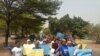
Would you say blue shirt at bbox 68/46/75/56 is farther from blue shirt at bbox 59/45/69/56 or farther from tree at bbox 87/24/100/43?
tree at bbox 87/24/100/43

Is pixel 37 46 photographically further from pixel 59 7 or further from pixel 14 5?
pixel 59 7

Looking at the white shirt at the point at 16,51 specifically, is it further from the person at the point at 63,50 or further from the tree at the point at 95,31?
the tree at the point at 95,31

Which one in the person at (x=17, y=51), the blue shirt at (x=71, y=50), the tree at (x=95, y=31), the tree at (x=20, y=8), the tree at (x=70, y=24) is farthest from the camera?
the tree at (x=70, y=24)

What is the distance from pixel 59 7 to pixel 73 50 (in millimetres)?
33762

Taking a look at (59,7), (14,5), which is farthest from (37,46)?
(59,7)

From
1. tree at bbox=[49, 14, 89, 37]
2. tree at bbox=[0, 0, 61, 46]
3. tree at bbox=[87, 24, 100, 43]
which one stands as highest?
tree at bbox=[0, 0, 61, 46]

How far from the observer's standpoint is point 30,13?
45875 mm

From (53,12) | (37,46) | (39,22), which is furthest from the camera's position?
(39,22)

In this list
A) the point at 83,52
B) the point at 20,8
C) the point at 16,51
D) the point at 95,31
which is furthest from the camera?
the point at 95,31

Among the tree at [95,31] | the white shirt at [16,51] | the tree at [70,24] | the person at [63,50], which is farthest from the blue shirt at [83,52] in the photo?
the tree at [70,24]

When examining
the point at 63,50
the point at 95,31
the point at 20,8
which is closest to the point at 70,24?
the point at 95,31

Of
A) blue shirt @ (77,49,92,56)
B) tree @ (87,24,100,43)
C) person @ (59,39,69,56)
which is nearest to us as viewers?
blue shirt @ (77,49,92,56)

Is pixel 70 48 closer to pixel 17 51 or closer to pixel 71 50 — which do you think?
pixel 71 50

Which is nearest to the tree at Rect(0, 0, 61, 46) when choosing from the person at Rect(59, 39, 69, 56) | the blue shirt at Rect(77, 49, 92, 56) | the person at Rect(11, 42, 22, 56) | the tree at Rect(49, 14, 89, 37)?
the person at Rect(11, 42, 22, 56)
